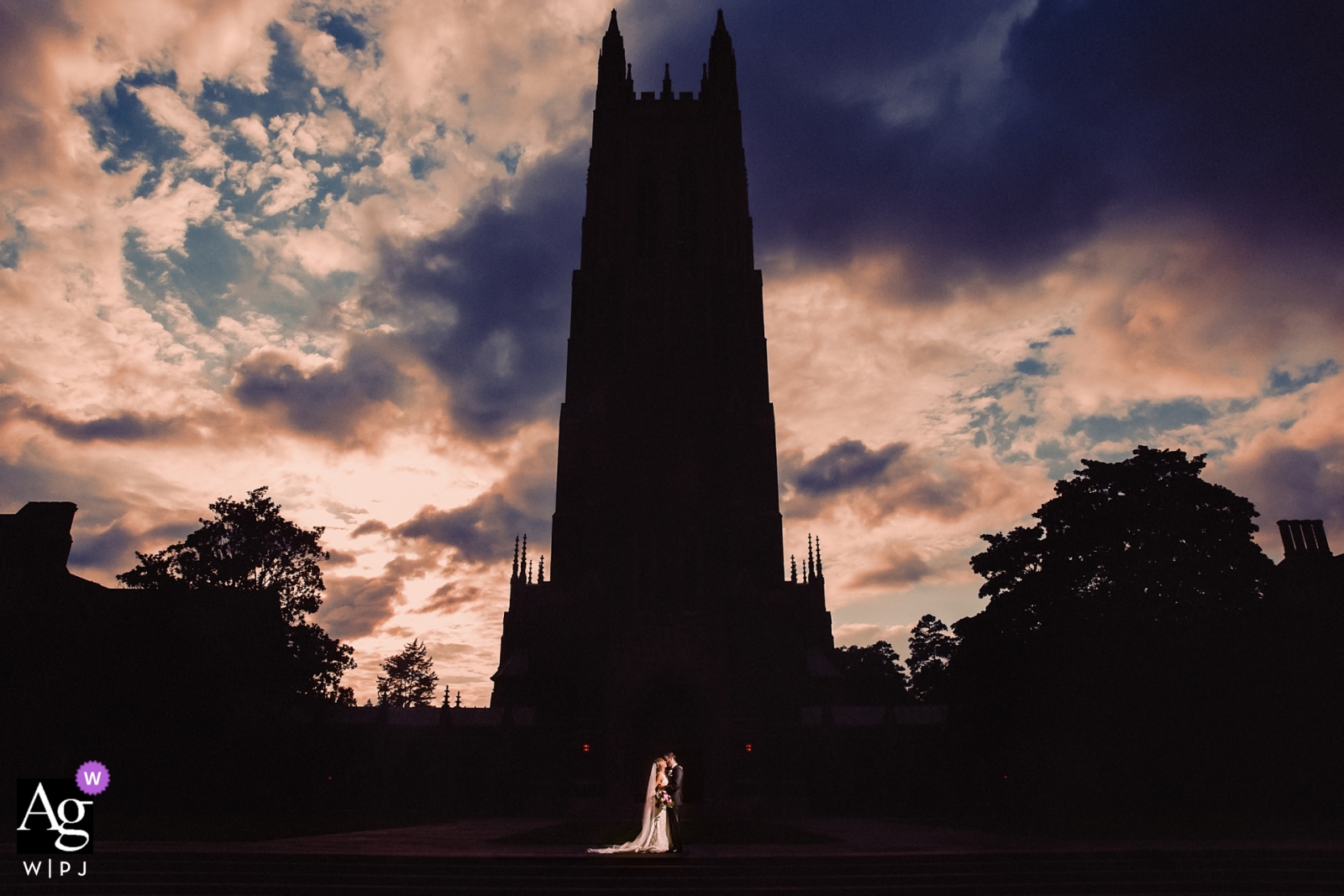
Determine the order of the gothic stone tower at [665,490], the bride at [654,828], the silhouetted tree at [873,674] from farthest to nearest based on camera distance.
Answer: the silhouetted tree at [873,674] < the gothic stone tower at [665,490] < the bride at [654,828]

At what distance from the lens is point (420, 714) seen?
46.4 metres

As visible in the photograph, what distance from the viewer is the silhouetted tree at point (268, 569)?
32281 mm

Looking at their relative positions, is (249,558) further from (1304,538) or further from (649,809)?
(1304,538)

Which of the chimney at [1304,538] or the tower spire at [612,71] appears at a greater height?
the tower spire at [612,71]

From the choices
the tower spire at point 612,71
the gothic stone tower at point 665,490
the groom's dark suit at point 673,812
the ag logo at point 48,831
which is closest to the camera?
the ag logo at point 48,831

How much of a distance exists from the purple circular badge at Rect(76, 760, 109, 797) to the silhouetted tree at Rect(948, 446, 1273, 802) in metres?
32.1

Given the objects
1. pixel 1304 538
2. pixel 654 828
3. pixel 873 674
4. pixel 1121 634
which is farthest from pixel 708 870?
pixel 873 674

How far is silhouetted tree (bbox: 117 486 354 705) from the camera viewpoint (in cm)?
3228

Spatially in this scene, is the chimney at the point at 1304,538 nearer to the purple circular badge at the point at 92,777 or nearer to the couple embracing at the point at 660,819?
the couple embracing at the point at 660,819

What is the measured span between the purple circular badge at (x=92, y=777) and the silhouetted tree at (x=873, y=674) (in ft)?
189

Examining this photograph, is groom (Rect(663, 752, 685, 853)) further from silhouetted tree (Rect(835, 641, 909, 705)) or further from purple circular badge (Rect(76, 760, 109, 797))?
silhouetted tree (Rect(835, 641, 909, 705))

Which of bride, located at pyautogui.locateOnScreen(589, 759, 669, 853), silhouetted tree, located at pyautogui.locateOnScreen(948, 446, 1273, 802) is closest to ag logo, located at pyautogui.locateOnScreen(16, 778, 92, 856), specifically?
bride, located at pyautogui.locateOnScreen(589, 759, 669, 853)

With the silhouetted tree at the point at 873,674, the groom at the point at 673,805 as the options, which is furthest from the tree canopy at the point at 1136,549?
the silhouetted tree at the point at 873,674

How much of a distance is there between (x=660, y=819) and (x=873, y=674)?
7049 centimetres
